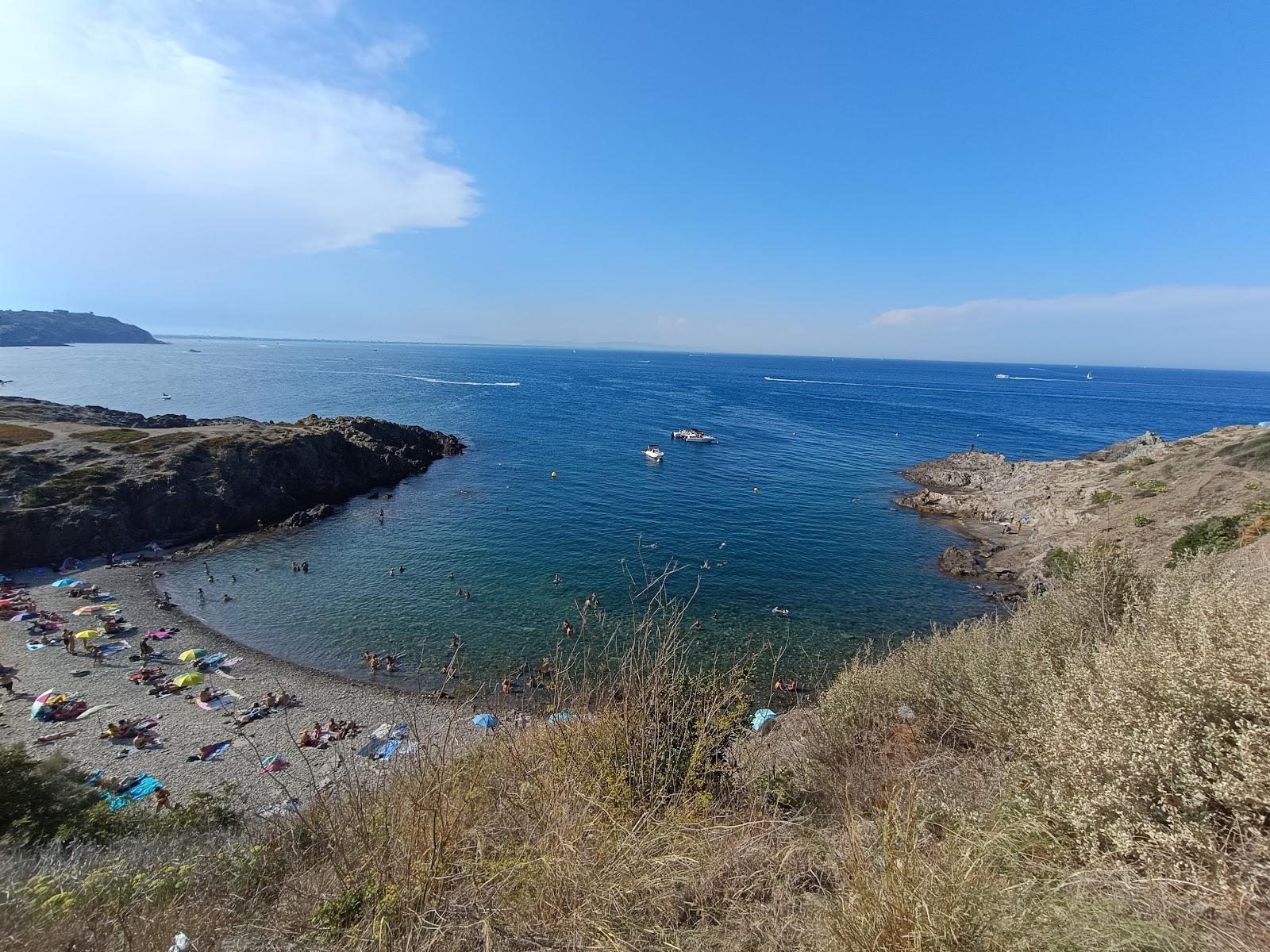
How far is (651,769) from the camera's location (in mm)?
5465

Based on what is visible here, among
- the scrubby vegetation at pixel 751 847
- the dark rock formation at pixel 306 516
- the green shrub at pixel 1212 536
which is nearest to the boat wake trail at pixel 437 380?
the dark rock formation at pixel 306 516

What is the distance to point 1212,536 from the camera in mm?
21000

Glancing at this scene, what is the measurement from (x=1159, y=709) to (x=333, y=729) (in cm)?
1977

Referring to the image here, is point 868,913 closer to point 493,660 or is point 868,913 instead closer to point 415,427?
point 493,660

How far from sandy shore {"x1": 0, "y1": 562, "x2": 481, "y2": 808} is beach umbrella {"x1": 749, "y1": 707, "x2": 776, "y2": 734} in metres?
7.68

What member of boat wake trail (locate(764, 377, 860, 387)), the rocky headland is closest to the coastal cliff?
the rocky headland

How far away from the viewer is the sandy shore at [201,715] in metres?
15.5

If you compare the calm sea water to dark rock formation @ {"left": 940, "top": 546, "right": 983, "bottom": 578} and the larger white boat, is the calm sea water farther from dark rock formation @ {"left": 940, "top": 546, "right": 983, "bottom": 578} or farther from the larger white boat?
the larger white boat

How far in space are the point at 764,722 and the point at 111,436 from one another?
51462 millimetres

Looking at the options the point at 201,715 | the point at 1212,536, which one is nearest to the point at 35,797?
the point at 201,715

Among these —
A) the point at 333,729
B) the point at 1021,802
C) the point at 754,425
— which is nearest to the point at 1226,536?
the point at 1021,802

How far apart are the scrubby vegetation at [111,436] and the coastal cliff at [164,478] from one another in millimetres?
85

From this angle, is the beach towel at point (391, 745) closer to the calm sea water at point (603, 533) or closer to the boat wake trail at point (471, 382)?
the calm sea water at point (603, 533)

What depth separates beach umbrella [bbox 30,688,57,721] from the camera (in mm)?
17016
